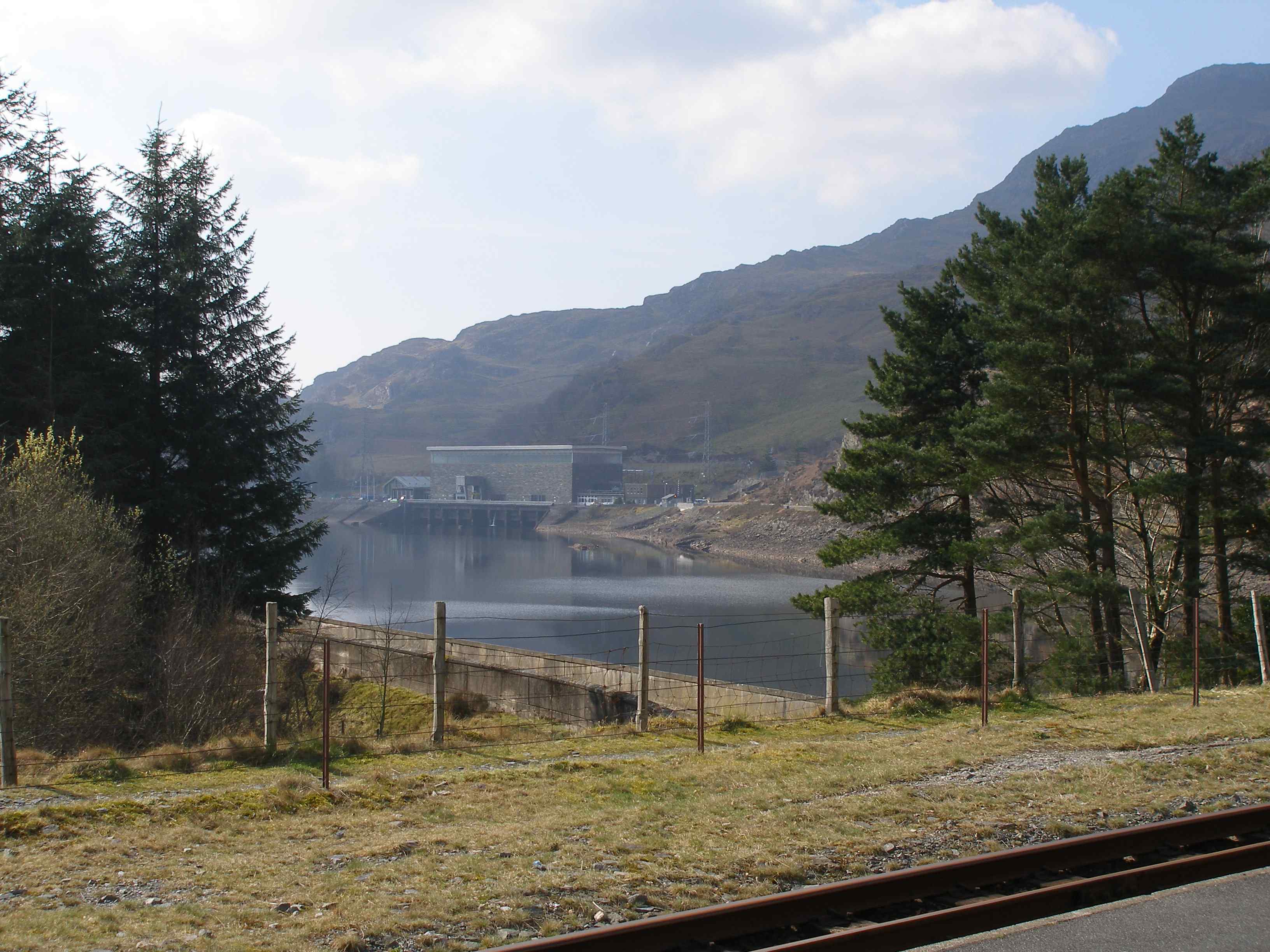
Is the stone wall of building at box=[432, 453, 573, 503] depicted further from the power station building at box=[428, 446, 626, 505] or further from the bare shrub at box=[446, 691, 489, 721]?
the bare shrub at box=[446, 691, 489, 721]

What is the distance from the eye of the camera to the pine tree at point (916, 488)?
74.0 feet

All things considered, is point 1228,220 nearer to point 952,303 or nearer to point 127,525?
point 952,303

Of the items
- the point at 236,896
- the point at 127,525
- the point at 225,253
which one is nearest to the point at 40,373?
the point at 127,525

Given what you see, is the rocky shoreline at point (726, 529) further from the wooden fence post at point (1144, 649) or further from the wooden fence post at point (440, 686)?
the wooden fence post at point (440, 686)

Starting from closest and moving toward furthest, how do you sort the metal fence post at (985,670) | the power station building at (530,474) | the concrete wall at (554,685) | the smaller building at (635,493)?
the metal fence post at (985,670)
the concrete wall at (554,685)
the smaller building at (635,493)
the power station building at (530,474)

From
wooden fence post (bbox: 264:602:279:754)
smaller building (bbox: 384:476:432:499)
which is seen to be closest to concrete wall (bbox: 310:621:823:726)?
wooden fence post (bbox: 264:602:279:754)

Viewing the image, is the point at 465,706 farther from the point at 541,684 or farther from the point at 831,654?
the point at 831,654

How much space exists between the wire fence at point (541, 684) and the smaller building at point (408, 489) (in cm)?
15292

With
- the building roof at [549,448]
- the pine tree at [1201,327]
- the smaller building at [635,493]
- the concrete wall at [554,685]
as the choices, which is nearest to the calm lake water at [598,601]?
the concrete wall at [554,685]

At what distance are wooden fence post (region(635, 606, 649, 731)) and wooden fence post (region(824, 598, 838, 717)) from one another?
2.62 metres

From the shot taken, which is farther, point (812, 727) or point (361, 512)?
point (361, 512)

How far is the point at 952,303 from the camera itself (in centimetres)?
2527

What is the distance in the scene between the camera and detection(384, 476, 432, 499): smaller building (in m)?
185

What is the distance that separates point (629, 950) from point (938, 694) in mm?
10429
